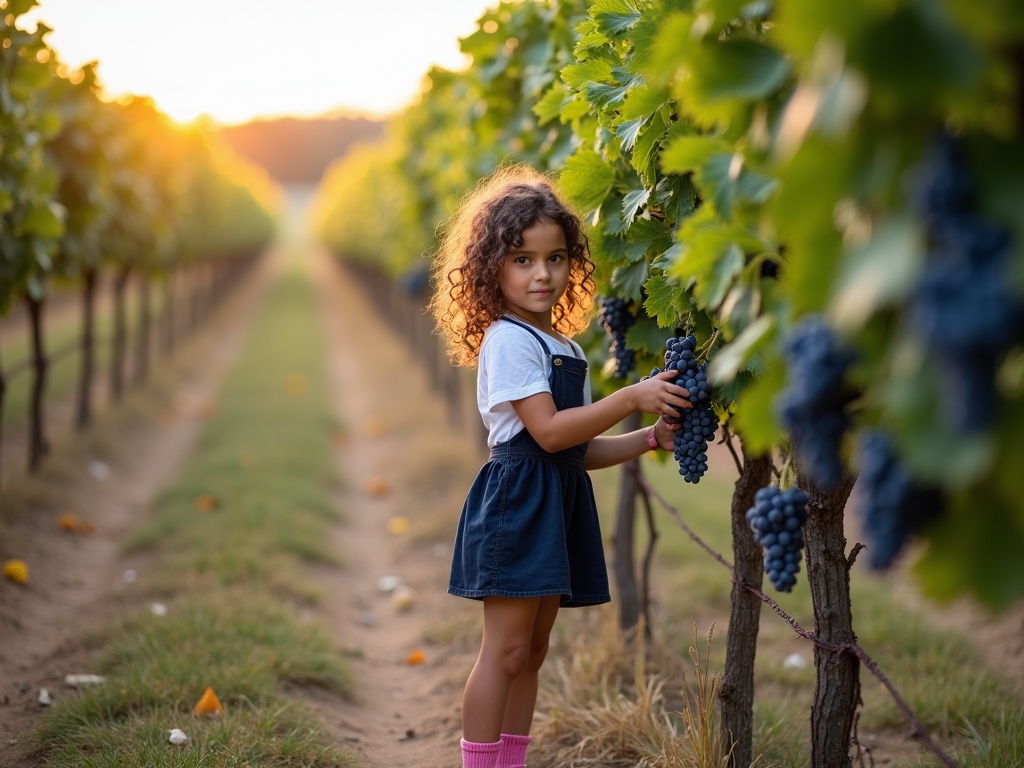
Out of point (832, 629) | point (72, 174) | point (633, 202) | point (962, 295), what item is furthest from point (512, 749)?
point (72, 174)

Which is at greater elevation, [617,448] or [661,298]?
[661,298]

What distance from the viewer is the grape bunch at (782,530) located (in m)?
2.04

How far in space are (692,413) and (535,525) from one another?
69 cm

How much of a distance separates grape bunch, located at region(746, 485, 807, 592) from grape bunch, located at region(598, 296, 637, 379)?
1279mm

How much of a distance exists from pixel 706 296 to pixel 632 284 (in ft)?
4.31

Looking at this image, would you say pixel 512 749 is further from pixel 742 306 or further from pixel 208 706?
pixel 742 306

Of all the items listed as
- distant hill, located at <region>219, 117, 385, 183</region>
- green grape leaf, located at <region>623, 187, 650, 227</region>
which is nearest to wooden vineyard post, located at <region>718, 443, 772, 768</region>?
green grape leaf, located at <region>623, 187, 650, 227</region>

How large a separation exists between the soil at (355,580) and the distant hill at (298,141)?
152m

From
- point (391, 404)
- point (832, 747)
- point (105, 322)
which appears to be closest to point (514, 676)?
point (832, 747)

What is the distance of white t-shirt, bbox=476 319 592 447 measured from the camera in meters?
3.02

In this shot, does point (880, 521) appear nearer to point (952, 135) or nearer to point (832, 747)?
point (952, 135)

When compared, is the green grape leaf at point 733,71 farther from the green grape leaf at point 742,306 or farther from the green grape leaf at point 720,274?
the green grape leaf at point 742,306

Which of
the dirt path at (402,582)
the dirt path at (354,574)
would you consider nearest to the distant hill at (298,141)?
the dirt path at (402,582)

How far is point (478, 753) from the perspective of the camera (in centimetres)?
321
